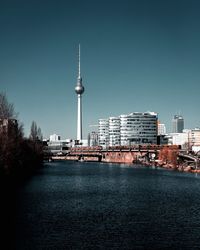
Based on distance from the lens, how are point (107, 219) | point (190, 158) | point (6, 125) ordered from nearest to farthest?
1. point (107, 219)
2. point (6, 125)
3. point (190, 158)

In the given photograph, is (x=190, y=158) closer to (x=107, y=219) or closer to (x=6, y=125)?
(x=6, y=125)

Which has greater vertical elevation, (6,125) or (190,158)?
(6,125)

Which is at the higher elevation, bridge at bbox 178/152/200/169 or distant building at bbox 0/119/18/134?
distant building at bbox 0/119/18/134

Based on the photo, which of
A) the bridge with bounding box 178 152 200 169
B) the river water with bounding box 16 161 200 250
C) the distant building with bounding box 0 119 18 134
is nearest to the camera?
the river water with bounding box 16 161 200 250

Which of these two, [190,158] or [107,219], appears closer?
[107,219]

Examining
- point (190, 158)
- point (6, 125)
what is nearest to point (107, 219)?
point (6, 125)

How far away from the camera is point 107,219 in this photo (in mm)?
45656

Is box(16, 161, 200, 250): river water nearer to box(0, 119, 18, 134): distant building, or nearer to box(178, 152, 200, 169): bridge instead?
box(0, 119, 18, 134): distant building

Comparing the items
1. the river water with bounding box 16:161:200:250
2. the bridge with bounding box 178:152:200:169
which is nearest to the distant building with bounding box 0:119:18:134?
the river water with bounding box 16:161:200:250

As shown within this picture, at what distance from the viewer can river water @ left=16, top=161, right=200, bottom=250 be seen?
118 ft

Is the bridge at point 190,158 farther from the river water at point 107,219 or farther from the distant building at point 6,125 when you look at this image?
the river water at point 107,219

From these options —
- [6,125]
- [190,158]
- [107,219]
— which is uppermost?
[6,125]

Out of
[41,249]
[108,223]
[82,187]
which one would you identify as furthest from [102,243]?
[82,187]

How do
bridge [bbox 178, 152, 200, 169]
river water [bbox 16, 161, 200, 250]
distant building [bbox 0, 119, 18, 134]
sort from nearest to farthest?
river water [bbox 16, 161, 200, 250] → distant building [bbox 0, 119, 18, 134] → bridge [bbox 178, 152, 200, 169]
